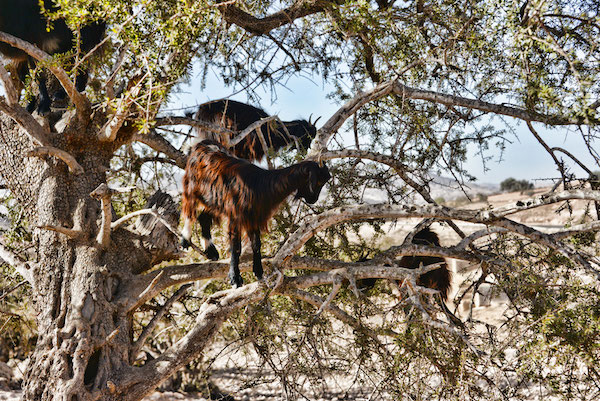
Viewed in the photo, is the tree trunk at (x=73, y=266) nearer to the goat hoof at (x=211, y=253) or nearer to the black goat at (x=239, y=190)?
the goat hoof at (x=211, y=253)

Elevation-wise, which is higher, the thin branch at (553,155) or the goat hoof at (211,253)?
the thin branch at (553,155)

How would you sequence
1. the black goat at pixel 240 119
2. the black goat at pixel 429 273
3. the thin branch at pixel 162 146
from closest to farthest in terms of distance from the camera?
1. the thin branch at pixel 162 146
2. the black goat at pixel 429 273
3. the black goat at pixel 240 119

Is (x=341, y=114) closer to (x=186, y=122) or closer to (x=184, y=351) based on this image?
(x=186, y=122)

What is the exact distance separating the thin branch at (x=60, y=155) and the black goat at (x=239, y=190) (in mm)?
1030

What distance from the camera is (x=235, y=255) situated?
4.10 meters

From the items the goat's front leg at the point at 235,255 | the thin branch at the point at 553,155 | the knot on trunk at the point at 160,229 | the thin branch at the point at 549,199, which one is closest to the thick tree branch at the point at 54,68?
the knot on trunk at the point at 160,229

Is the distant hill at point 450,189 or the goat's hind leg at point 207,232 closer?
the goat's hind leg at point 207,232

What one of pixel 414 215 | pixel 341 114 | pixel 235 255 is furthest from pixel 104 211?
pixel 414 215

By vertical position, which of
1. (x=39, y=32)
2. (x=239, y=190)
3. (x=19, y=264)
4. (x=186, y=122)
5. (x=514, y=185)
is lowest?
(x=19, y=264)

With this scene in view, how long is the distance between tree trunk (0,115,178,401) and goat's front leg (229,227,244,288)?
1042 millimetres

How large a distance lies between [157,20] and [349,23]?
4.82ft

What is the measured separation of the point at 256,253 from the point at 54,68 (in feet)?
7.00

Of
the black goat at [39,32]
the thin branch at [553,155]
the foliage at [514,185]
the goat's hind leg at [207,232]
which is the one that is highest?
the foliage at [514,185]

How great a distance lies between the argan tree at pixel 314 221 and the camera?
3654 millimetres
